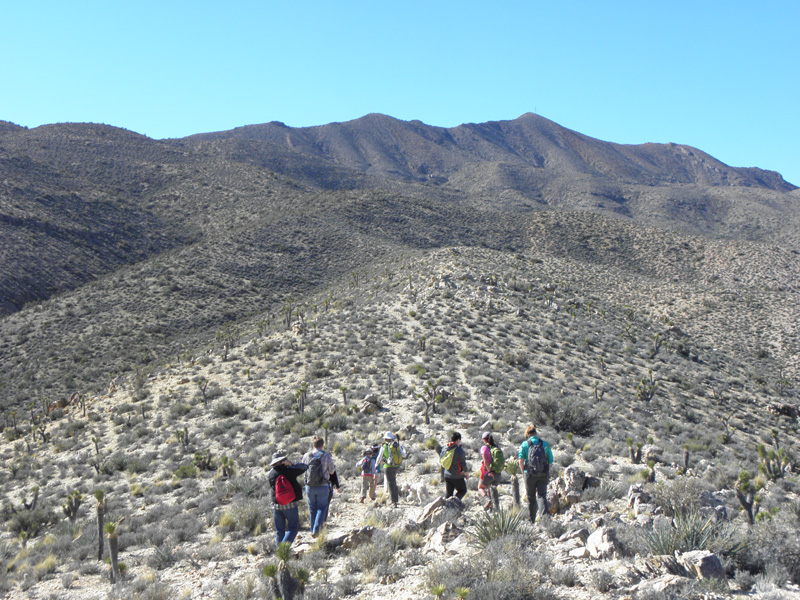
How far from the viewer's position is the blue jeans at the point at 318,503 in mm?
8008

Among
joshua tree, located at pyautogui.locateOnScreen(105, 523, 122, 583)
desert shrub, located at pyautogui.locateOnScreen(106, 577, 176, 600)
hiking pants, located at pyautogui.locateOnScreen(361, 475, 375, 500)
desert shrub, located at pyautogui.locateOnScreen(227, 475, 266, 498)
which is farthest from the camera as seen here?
desert shrub, located at pyautogui.locateOnScreen(227, 475, 266, 498)

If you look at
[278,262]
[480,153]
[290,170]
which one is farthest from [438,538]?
[480,153]

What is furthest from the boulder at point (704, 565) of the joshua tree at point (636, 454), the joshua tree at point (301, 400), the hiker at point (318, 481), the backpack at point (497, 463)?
the joshua tree at point (301, 400)

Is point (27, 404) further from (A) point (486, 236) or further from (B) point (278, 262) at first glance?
(A) point (486, 236)

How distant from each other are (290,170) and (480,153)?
89.0m

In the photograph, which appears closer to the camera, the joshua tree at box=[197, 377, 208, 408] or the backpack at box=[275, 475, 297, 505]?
the backpack at box=[275, 475, 297, 505]

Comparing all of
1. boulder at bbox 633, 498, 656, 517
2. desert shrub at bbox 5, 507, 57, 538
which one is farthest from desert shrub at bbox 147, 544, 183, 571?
boulder at bbox 633, 498, 656, 517

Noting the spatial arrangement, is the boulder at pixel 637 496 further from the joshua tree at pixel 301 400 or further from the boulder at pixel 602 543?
the joshua tree at pixel 301 400

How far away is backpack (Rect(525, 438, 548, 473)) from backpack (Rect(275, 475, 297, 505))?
3370 millimetres

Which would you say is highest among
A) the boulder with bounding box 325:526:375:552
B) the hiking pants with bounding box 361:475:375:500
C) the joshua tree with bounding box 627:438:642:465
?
the boulder with bounding box 325:526:375:552

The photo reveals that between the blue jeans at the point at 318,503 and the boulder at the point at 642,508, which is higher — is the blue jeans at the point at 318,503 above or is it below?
above

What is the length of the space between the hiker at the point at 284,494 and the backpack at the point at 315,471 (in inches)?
8.9

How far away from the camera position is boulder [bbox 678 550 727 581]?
5.27 m

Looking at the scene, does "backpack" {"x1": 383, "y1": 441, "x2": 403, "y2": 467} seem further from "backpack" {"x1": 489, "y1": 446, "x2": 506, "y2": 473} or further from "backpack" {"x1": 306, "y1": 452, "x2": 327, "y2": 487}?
"backpack" {"x1": 306, "y1": 452, "x2": 327, "y2": 487}
